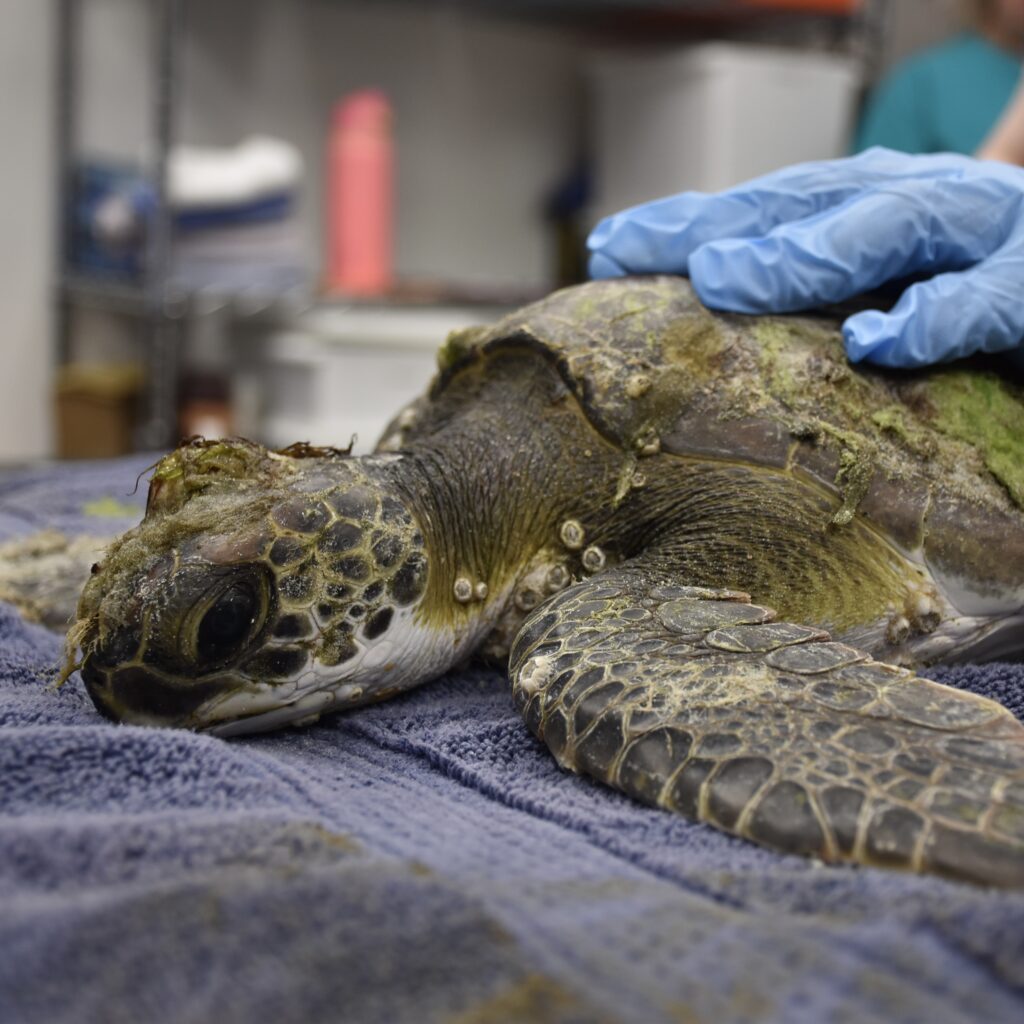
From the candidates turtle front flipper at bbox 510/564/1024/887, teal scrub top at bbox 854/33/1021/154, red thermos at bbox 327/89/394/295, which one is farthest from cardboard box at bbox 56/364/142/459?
turtle front flipper at bbox 510/564/1024/887

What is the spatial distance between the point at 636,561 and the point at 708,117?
2.28 meters

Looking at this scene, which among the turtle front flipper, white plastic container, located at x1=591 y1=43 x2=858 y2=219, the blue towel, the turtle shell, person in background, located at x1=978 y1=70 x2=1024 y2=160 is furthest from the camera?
white plastic container, located at x1=591 y1=43 x2=858 y2=219

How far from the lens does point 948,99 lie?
2686 mm

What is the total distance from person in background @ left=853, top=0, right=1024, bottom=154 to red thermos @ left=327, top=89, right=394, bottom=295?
1.25 metres

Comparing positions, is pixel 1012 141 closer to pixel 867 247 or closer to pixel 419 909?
pixel 867 247

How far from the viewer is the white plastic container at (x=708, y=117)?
2.97 metres

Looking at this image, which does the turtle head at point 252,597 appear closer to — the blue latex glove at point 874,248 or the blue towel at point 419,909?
the blue towel at point 419,909

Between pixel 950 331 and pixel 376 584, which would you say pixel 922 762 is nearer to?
pixel 376 584

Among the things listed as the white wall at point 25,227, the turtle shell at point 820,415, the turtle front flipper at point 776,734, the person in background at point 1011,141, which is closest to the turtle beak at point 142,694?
the turtle front flipper at point 776,734

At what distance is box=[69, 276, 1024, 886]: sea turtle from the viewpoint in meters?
0.75

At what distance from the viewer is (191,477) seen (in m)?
0.95

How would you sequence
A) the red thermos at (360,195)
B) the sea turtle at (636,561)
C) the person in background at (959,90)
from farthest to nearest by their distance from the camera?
the red thermos at (360,195)
the person in background at (959,90)
the sea turtle at (636,561)

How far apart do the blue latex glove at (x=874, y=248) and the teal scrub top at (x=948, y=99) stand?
1.58m

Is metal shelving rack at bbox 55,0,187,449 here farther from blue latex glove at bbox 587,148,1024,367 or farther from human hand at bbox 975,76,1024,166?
human hand at bbox 975,76,1024,166
